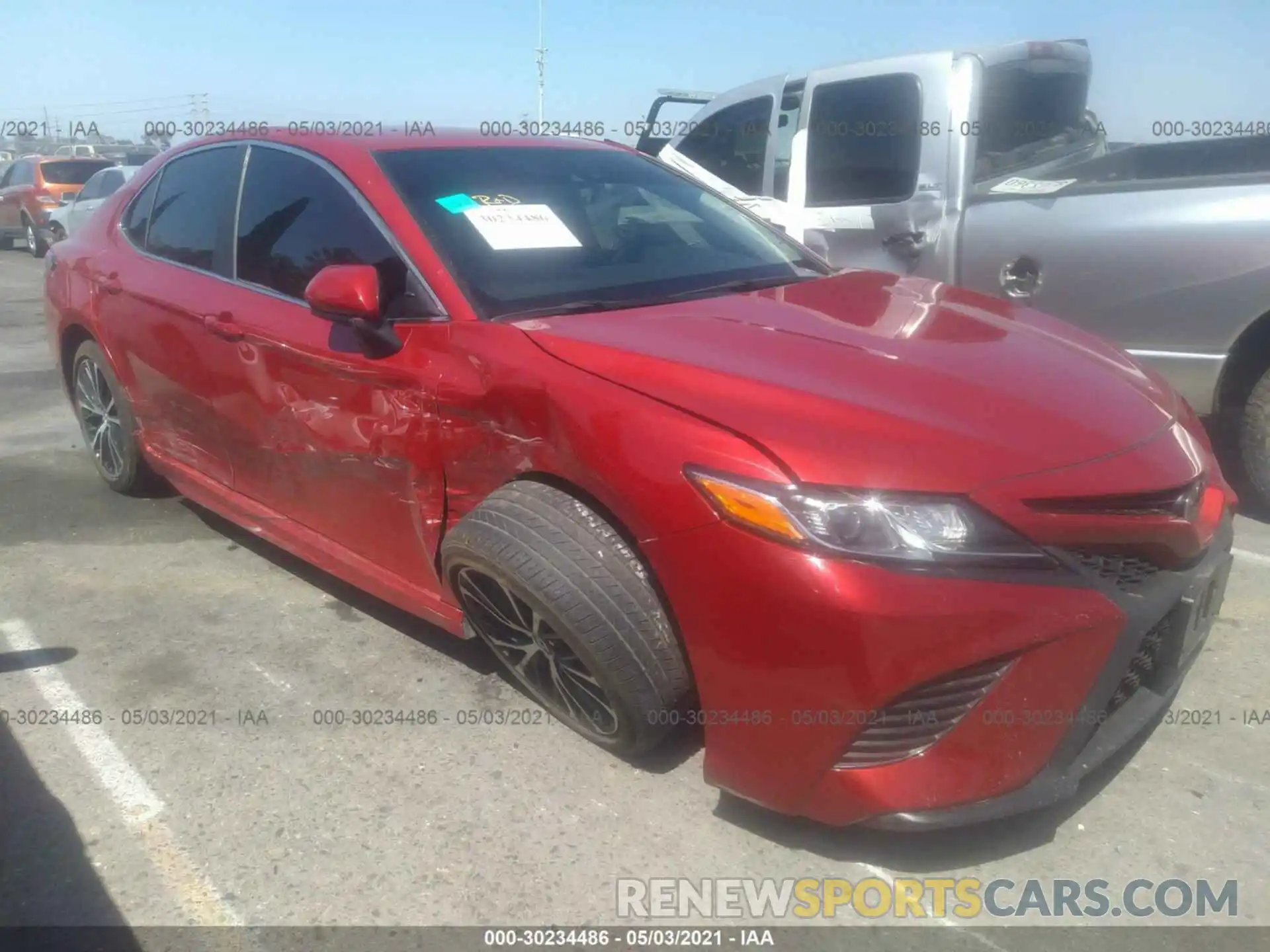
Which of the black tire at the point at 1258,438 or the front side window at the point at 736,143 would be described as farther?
the front side window at the point at 736,143

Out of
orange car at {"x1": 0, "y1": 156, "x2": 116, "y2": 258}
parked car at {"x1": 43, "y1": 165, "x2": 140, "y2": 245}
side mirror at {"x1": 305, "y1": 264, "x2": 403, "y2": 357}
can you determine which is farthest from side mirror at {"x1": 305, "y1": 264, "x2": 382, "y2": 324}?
orange car at {"x1": 0, "y1": 156, "x2": 116, "y2": 258}

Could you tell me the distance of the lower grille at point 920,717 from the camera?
205cm

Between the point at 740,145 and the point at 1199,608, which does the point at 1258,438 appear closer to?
the point at 1199,608

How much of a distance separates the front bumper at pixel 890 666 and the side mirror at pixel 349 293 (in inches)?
42.3

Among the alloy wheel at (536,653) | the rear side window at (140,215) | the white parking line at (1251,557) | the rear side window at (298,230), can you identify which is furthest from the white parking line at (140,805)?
the white parking line at (1251,557)

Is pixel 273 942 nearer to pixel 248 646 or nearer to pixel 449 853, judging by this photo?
pixel 449 853

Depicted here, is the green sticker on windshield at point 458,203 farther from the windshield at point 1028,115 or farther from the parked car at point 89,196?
the parked car at point 89,196

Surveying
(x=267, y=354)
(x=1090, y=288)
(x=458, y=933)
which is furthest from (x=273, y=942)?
(x=1090, y=288)

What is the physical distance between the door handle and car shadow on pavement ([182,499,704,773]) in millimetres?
904

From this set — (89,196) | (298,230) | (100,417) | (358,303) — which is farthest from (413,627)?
(89,196)

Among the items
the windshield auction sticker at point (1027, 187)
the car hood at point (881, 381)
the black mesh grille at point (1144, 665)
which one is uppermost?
the windshield auction sticker at point (1027, 187)

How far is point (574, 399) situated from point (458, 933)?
1156mm

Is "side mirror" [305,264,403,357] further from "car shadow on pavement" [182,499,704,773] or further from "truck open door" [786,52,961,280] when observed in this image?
"truck open door" [786,52,961,280]

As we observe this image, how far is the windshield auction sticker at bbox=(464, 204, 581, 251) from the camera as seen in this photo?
3029 mm
